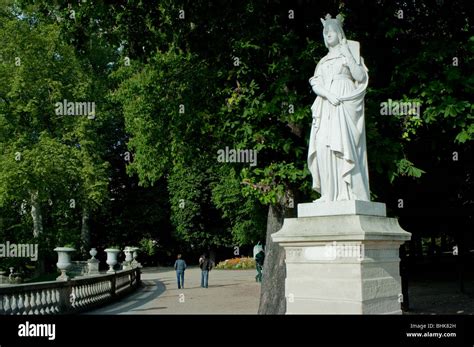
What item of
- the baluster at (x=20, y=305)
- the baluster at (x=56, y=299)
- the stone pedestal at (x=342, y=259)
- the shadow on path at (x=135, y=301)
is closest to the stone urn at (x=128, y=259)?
the shadow on path at (x=135, y=301)

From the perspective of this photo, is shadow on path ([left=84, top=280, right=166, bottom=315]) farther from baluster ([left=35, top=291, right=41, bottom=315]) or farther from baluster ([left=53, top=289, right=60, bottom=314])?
baluster ([left=35, top=291, right=41, bottom=315])

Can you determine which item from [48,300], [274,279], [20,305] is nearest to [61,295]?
[48,300]

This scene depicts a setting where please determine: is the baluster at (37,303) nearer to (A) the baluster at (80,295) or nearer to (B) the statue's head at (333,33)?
(A) the baluster at (80,295)

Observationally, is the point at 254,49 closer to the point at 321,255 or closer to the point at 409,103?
the point at 409,103

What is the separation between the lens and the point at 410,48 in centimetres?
1306

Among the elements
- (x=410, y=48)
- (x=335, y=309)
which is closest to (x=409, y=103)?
(x=410, y=48)

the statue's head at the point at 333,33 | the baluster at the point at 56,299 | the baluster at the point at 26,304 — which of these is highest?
the statue's head at the point at 333,33

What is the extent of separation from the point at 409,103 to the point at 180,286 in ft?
57.7

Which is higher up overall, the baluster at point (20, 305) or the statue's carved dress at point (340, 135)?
the statue's carved dress at point (340, 135)

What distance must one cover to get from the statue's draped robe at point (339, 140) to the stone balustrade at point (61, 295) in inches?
281

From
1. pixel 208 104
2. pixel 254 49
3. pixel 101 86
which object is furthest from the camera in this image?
pixel 101 86

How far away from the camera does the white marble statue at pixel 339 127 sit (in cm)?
743

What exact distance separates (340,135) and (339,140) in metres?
0.06
